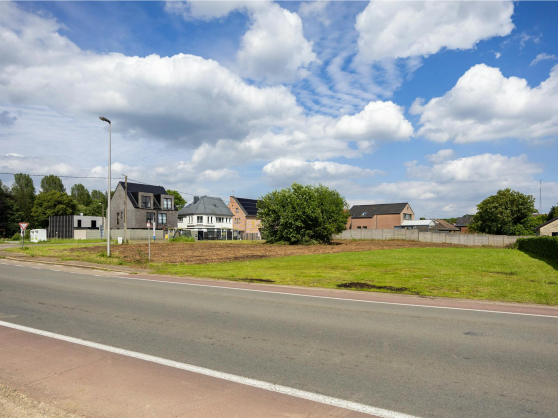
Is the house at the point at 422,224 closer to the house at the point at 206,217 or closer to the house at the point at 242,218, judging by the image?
the house at the point at 242,218

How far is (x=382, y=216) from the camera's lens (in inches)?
3681

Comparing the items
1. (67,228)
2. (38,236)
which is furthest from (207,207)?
(38,236)

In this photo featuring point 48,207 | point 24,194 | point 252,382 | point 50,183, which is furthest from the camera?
point 50,183

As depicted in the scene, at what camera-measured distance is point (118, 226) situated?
240ft

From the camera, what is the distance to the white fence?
54.1 metres

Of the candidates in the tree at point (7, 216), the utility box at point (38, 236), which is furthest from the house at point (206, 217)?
the tree at point (7, 216)

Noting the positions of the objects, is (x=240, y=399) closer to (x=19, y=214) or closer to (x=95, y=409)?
(x=95, y=409)

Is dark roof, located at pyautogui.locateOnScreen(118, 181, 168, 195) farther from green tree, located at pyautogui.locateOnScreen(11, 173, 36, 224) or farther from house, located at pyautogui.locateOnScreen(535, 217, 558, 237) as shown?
house, located at pyautogui.locateOnScreen(535, 217, 558, 237)

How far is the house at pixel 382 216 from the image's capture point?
91.5 meters

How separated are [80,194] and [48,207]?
137 ft

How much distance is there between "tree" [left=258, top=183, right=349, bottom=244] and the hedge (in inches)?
870

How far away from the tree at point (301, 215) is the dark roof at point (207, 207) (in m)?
34.1

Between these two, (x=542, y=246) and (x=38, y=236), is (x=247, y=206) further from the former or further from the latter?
(x=542, y=246)

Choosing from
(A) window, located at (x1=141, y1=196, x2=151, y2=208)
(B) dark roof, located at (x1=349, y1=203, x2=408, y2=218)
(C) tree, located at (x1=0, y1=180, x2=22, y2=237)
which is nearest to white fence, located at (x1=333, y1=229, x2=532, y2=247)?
(B) dark roof, located at (x1=349, y1=203, x2=408, y2=218)
